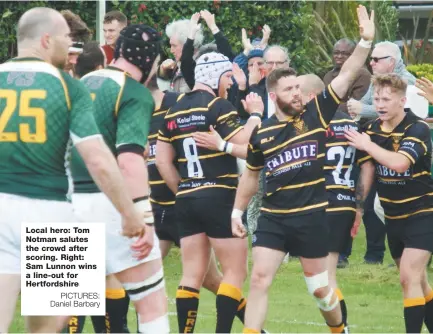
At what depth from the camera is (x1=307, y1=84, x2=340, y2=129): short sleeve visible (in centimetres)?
938

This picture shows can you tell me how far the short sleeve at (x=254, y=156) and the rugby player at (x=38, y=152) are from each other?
225cm

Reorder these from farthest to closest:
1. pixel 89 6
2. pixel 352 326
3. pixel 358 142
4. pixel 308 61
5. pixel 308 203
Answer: pixel 308 61 < pixel 89 6 < pixel 352 326 < pixel 358 142 < pixel 308 203

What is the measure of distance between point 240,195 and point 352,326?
206cm

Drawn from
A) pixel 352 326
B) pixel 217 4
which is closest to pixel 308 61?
pixel 217 4

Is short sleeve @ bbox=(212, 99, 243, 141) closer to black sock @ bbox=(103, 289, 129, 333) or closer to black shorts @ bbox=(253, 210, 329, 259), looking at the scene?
black shorts @ bbox=(253, 210, 329, 259)

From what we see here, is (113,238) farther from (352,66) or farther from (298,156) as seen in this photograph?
(352,66)

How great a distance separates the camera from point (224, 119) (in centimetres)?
1008

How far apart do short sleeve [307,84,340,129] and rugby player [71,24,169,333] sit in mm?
1605

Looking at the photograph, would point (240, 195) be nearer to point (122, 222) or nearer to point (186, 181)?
point (186, 181)

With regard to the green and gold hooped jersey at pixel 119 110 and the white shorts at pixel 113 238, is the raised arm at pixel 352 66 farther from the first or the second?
the white shorts at pixel 113 238

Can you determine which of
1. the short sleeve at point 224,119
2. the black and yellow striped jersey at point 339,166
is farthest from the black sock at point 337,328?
the short sleeve at point 224,119

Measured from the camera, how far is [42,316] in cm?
768

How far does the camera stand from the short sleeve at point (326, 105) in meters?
9.38

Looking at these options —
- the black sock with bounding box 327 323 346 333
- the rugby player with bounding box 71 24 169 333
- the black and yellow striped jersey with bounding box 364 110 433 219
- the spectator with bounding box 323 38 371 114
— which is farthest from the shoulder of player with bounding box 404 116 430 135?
the spectator with bounding box 323 38 371 114
